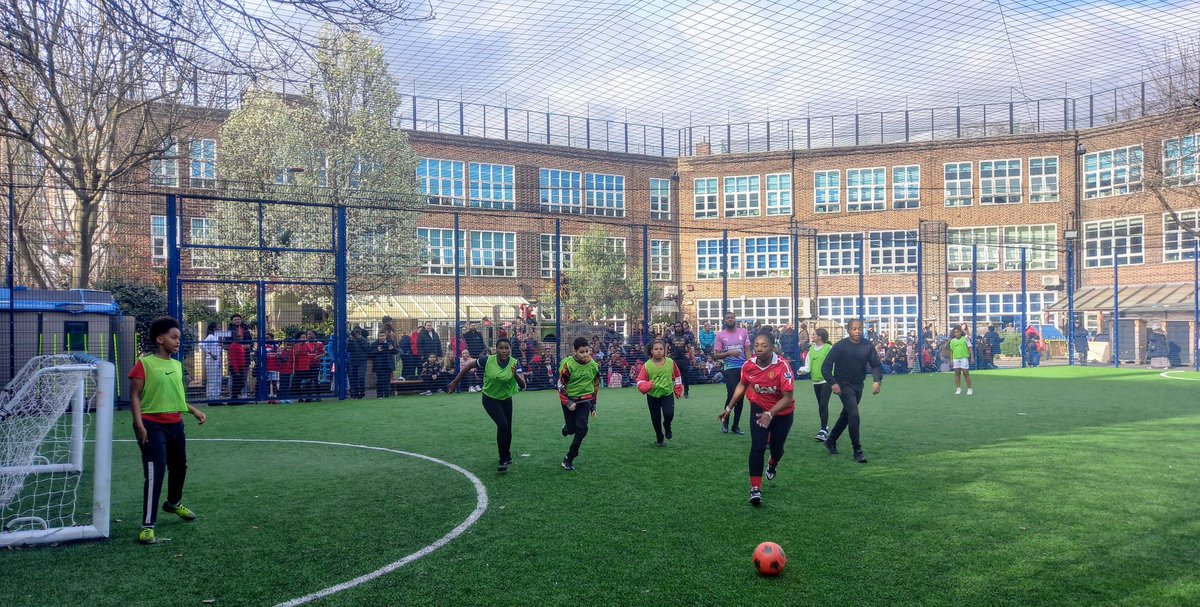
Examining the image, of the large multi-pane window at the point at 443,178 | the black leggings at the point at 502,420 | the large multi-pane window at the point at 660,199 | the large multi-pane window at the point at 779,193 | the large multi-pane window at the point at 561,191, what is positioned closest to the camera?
the black leggings at the point at 502,420

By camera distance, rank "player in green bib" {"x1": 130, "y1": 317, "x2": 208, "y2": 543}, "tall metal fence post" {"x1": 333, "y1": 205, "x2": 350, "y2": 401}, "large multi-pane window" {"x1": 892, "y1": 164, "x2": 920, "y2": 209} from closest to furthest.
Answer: "player in green bib" {"x1": 130, "y1": 317, "x2": 208, "y2": 543} < "tall metal fence post" {"x1": 333, "y1": 205, "x2": 350, "y2": 401} < "large multi-pane window" {"x1": 892, "y1": 164, "x2": 920, "y2": 209}

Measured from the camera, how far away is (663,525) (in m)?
7.60

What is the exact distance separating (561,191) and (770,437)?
37.1 meters

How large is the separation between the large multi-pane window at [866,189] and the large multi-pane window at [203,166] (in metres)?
33.9

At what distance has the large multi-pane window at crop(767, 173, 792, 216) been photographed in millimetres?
48656

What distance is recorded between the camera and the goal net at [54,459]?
7.20 m

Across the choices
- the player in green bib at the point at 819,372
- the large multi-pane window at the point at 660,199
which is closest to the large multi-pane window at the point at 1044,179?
the large multi-pane window at the point at 660,199

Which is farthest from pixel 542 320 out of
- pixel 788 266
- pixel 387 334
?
pixel 788 266

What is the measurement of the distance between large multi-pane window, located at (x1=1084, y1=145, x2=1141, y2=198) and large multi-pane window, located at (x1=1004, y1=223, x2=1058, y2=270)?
275 centimetres

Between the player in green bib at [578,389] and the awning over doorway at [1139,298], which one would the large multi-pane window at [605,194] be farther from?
the player in green bib at [578,389]

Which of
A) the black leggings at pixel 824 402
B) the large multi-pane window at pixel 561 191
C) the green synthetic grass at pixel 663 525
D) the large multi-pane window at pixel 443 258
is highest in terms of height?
the large multi-pane window at pixel 561 191

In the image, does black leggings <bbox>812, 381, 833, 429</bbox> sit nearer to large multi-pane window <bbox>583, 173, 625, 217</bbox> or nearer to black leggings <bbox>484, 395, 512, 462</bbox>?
black leggings <bbox>484, 395, 512, 462</bbox>

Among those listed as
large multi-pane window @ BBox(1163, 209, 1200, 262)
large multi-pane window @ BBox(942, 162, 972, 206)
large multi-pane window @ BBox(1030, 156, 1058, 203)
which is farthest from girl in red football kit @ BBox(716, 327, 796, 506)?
large multi-pane window @ BBox(1030, 156, 1058, 203)

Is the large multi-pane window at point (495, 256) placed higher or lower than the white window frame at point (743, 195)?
lower
